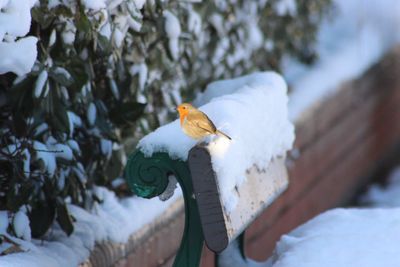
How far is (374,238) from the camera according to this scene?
302cm

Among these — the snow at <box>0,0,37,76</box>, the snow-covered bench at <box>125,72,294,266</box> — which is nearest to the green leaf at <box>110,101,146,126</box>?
the snow-covered bench at <box>125,72,294,266</box>

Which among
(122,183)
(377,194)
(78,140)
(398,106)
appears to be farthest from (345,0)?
(78,140)

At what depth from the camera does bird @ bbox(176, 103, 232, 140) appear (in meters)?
2.59

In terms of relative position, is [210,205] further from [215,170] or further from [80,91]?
[80,91]

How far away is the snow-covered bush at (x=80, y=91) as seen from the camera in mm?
2920

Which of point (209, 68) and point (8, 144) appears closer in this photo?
point (8, 144)

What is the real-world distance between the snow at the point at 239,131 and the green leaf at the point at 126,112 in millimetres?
300

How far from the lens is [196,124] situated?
259 cm

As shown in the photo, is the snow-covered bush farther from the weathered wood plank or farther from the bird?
the weathered wood plank

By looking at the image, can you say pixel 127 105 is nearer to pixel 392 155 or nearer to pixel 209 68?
pixel 209 68

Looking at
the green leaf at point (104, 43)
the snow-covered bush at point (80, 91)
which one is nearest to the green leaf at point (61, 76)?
the snow-covered bush at point (80, 91)

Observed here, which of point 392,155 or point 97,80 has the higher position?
point 97,80

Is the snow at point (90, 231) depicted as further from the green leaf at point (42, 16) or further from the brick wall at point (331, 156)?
the green leaf at point (42, 16)

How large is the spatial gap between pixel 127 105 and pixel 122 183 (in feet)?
1.80
